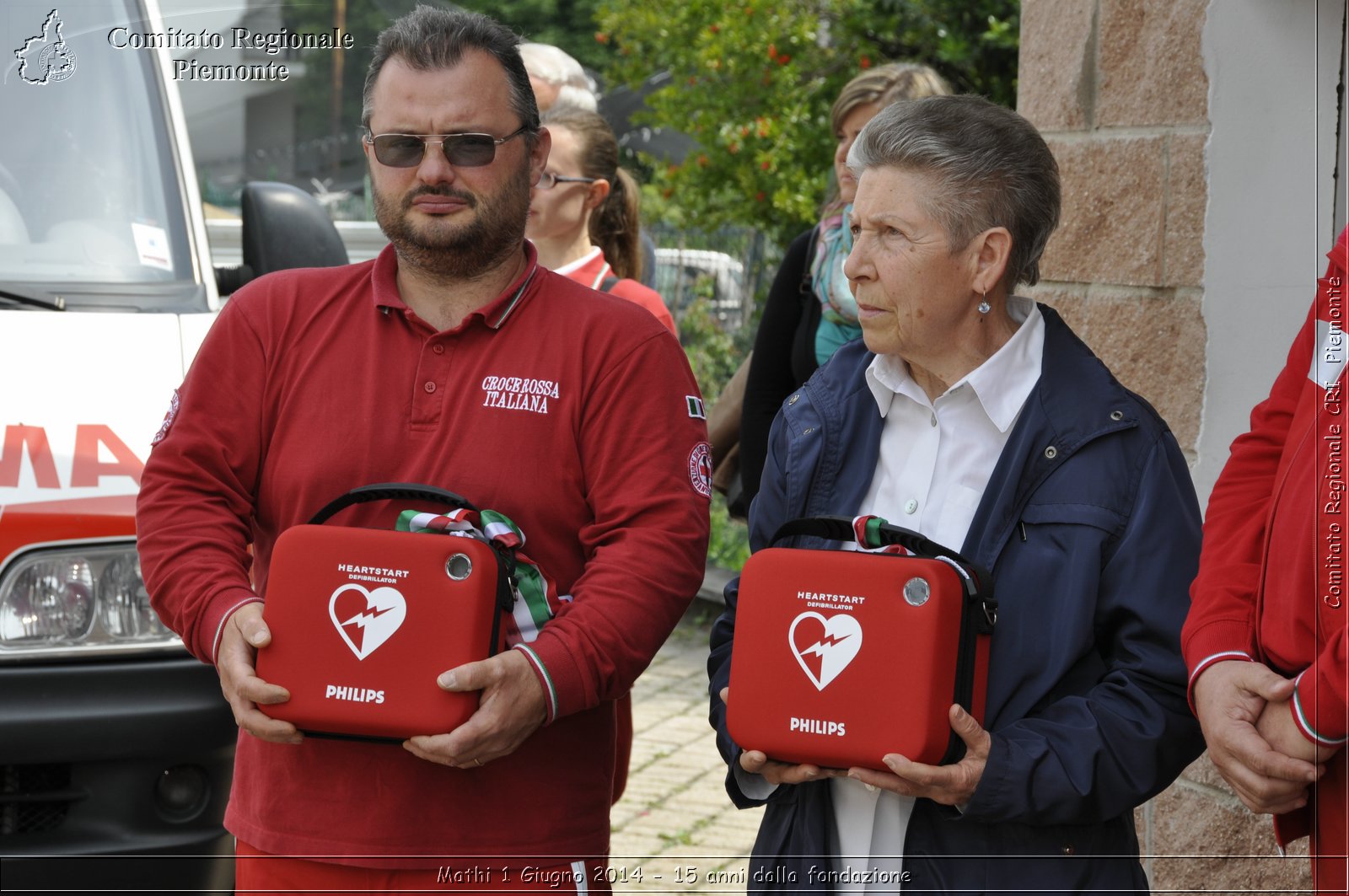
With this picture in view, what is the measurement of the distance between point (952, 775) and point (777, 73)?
756 cm

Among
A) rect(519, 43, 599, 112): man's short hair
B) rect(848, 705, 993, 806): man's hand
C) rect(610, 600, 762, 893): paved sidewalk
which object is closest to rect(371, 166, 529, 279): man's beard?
rect(848, 705, 993, 806): man's hand

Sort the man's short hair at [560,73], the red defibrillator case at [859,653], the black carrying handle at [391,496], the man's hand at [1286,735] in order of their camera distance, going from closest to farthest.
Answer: the man's hand at [1286,735] < the red defibrillator case at [859,653] < the black carrying handle at [391,496] < the man's short hair at [560,73]

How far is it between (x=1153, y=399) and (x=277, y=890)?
230cm

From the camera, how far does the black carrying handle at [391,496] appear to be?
2.44 metres

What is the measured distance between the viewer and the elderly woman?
88.9 inches

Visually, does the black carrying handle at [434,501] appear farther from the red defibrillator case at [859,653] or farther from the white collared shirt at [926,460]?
the white collared shirt at [926,460]

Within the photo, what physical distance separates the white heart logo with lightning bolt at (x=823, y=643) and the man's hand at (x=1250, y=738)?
0.49 m

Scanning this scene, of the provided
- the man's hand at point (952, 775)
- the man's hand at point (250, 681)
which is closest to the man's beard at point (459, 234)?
the man's hand at point (250, 681)

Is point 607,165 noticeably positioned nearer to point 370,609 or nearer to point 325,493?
point 325,493

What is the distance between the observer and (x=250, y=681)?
2.38 metres

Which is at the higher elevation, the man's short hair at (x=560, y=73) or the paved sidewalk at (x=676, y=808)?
the man's short hair at (x=560, y=73)

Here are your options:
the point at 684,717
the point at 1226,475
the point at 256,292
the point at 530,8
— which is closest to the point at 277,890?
the point at 256,292

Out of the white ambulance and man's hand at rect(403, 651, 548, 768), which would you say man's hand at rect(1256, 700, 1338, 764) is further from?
the white ambulance

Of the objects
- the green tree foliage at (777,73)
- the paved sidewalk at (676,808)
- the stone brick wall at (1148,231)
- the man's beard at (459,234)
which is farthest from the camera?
the green tree foliage at (777,73)
